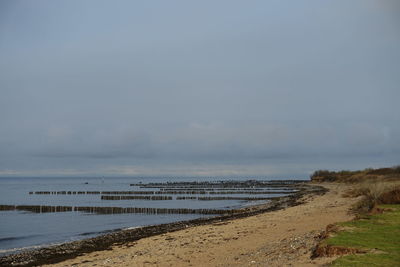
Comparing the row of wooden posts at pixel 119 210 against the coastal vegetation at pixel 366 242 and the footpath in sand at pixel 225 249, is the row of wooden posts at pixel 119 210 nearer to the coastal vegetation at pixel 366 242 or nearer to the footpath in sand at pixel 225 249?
the footpath in sand at pixel 225 249

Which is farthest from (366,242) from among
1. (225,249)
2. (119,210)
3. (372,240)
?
(119,210)

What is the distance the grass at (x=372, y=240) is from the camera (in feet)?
31.3

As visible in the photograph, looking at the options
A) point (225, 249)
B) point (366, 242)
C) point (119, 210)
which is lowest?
point (119, 210)

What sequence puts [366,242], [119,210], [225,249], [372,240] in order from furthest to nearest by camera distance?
[119,210] → [225,249] → [372,240] → [366,242]

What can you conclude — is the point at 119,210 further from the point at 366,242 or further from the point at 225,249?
the point at 366,242

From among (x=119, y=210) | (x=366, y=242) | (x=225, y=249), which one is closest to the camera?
(x=366, y=242)

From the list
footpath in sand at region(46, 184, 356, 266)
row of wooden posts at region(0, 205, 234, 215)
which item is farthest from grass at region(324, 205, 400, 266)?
row of wooden posts at region(0, 205, 234, 215)

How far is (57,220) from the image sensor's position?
3875 cm

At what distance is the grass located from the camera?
9531mm

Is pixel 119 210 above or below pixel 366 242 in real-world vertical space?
below

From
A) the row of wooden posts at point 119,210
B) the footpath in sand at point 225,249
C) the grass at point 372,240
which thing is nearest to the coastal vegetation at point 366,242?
the grass at point 372,240

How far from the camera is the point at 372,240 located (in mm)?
11766

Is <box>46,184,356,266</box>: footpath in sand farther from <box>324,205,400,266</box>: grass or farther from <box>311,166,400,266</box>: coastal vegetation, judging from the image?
<box>324,205,400,266</box>: grass

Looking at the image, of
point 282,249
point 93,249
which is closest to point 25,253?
point 93,249
